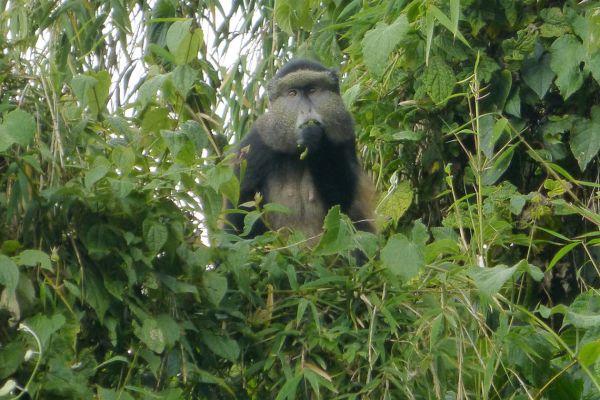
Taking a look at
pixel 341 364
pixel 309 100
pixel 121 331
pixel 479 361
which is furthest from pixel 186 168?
pixel 309 100

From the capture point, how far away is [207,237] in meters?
2.89

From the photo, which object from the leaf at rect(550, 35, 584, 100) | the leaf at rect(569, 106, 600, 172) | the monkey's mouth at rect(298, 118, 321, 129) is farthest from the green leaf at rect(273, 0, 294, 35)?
the leaf at rect(569, 106, 600, 172)

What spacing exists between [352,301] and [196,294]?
19.4 inches

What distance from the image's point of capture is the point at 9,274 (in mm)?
2414

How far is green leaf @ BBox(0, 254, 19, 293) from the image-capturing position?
7.89ft

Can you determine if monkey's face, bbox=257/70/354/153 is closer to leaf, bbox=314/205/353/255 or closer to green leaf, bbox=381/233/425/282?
leaf, bbox=314/205/353/255

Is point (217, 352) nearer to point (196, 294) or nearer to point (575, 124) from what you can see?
point (196, 294)

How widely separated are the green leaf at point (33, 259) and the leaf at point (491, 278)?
996 millimetres

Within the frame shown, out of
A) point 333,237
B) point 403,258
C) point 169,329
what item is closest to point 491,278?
point 403,258

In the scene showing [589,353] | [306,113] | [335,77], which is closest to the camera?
[589,353]

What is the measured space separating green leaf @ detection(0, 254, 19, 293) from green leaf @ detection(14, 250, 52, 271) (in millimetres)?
43

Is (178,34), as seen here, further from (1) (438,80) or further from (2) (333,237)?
(1) (438,80)

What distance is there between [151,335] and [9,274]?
36 cm

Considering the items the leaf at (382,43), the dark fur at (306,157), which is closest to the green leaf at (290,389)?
the leaf at (382,43)
